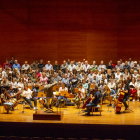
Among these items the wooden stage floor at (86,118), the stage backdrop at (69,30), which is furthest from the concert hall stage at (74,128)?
the stage backdrop at (69,30)

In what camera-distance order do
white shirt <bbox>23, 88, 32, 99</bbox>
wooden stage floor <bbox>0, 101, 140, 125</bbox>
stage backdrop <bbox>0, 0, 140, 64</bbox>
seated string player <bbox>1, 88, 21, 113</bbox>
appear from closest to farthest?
wooden stage floor <bbox>0, 101, 140, 125</bbox> < seated string player <bbox>1, 88, 21, 113</bbox> < white shirt <bbox>23, 88, 32, 99</bbox> < stage backdrop <bbox>0, 0, 140, 64</bbox>

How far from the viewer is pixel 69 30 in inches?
544

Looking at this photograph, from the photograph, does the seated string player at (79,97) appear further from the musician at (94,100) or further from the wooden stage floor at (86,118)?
the musician at (94,100)

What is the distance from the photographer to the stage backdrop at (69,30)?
1356 centimetres

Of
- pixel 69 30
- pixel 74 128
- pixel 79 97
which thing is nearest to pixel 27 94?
pixel 79 97

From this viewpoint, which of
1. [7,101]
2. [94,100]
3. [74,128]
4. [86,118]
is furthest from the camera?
[7,101]

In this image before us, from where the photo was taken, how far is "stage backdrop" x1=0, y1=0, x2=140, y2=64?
13.6 meters

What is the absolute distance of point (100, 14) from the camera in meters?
13.6

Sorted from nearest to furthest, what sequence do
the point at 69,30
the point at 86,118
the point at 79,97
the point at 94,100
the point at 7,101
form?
1. the point at 86,118
2. the point at 94,100
3. the point at 7,101
4. the point at 79,97
5. the point at 69,30

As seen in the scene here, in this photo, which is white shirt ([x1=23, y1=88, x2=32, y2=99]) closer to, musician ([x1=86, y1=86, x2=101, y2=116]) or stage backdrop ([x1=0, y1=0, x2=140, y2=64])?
musician ([x1=86, y1=86, x2=101, y2=116])

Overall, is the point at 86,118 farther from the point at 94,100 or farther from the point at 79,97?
the point at 79,97

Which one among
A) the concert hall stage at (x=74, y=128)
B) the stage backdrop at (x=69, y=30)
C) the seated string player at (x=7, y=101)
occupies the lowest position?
the concert hall stage at (x=74, y=128)

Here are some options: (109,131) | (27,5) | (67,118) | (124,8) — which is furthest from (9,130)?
(124,8)

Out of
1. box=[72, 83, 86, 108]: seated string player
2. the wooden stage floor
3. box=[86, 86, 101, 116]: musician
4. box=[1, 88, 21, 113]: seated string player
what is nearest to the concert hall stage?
the wooden stage floor
